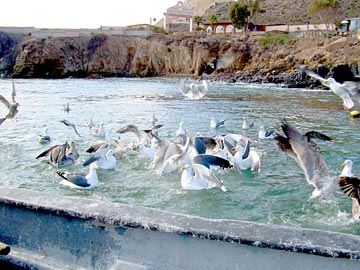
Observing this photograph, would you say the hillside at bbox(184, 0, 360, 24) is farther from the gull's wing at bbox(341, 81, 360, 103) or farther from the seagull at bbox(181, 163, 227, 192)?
the seagull at bbox(181, 163, 227, 192)

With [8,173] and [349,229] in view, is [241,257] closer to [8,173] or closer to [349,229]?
[349,229]

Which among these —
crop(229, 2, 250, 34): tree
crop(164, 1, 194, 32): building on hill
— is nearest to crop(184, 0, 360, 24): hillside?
crop(164, 1, 194, 32): building on hill

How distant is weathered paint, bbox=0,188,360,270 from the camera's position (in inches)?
97.0

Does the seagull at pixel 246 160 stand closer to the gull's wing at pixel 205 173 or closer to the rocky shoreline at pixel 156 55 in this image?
the gull's wing at pixel 205 173

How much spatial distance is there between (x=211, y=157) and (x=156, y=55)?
200 feet

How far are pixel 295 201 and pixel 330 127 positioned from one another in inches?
352

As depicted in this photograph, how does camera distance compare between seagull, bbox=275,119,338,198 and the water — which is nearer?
seagull, bbox=275,119,338,198

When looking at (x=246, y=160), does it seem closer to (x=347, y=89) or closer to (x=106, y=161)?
(x=347, y=89)

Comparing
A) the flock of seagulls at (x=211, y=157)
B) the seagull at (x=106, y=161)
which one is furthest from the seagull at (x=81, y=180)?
the seagull at (x=106, y=161)

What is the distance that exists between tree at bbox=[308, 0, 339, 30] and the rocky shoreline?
7611mm

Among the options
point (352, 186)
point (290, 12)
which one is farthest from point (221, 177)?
point (290, 12)

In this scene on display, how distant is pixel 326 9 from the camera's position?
196ft

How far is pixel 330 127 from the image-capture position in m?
15.2

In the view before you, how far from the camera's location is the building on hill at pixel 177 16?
89688 mm
